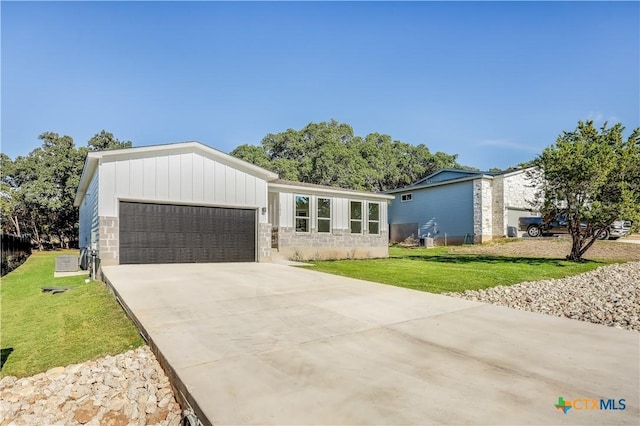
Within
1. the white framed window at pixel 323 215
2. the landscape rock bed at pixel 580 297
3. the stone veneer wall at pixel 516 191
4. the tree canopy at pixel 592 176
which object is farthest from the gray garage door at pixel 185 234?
the stone veneer wall at pixel 516 191

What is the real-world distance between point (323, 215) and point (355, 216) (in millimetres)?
1926

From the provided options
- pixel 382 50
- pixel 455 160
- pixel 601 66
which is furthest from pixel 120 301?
pixel 455 160

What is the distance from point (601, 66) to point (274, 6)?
10.8m

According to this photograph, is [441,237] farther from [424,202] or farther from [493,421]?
[493,421]

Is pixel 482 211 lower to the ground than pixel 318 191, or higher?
lower

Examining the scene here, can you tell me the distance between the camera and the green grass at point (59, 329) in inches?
154

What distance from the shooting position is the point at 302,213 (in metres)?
15.3

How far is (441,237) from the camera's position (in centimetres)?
2478

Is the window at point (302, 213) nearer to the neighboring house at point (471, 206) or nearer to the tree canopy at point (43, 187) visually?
the neighboring house at point (471, 206)

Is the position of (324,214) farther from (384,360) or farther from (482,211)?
(384,360)

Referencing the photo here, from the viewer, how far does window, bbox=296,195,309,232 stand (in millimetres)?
15227

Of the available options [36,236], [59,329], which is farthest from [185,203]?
[36,236]

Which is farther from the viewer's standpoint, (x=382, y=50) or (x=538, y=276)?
(x=382, y=50)

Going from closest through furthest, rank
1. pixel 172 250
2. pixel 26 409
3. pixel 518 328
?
1. pixel 26 409
2. pixel 518 328
3. pixel 172 250
